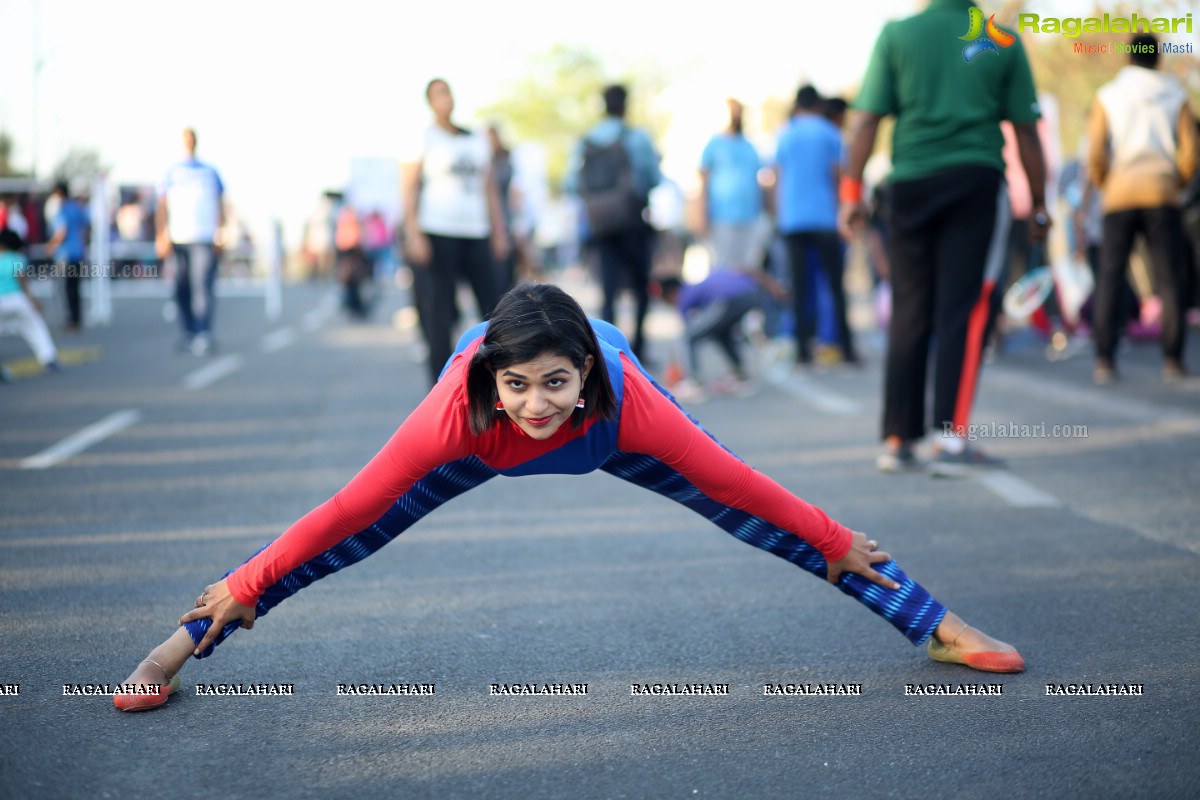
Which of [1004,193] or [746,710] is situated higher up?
[1004,193]

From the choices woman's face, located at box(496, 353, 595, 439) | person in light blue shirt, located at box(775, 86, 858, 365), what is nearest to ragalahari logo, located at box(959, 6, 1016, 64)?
woman's face, located at box(496, 353, 595, 439)

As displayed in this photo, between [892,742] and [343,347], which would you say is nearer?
[892,742]

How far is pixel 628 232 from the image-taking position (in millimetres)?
11539

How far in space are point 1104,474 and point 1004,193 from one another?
144 cm

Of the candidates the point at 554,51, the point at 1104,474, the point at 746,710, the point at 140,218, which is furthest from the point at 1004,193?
the point at 554,51

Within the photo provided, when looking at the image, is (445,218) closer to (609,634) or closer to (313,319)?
(609,634)

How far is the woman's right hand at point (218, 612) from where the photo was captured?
3516 millimetres

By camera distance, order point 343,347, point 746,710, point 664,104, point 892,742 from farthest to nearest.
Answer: point 664,104 < point 343,347 < point 746,710 < point 892,742

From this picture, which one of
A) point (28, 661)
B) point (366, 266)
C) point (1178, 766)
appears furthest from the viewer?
point (366, 266)

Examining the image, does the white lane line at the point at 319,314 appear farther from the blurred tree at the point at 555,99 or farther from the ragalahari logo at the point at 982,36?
the blurred tree at the point at 555,99

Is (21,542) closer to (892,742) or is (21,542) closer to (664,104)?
(892,742)

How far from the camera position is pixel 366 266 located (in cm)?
2153

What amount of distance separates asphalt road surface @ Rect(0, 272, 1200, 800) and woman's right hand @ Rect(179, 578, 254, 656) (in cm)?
20

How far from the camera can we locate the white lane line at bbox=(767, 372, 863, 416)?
9430mm
